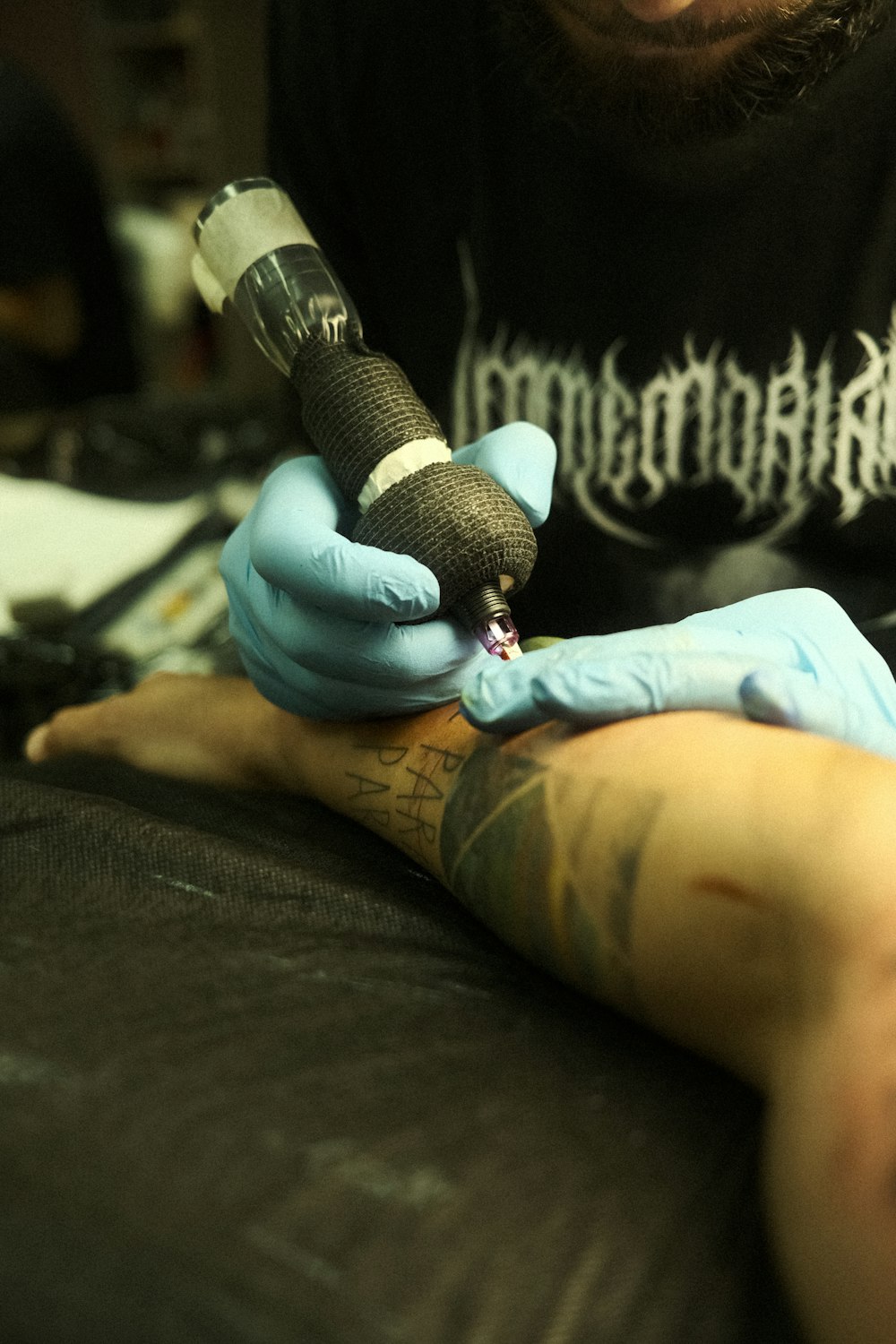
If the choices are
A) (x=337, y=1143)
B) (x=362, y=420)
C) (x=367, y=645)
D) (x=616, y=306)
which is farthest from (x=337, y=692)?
(x=616, y=306)

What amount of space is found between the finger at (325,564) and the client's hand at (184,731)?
0.78 feet

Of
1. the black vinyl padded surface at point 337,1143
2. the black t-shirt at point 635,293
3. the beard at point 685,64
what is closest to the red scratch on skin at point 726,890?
the black vinyl padded surface at point 337,1143

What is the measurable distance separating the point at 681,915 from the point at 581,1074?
11 centimetres

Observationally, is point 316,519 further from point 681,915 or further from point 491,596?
point 681,915

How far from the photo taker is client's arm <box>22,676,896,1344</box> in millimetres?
568

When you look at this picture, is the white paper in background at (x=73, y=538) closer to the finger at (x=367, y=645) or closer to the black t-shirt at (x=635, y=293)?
the black t-shirt at (x=635, y=293)

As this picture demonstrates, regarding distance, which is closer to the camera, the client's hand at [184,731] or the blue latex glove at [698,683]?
the blue latex glove at [698,683]

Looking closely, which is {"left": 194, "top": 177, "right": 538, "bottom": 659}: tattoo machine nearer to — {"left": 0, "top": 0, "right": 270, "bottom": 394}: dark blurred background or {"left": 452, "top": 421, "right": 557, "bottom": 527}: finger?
{"left": 452, "top": 421, "right": 557, "bottom": 527}: finger

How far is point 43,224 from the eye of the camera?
8.17 ft

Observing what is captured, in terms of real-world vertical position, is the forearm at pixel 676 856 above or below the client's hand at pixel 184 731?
above

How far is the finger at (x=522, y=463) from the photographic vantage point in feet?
3.21

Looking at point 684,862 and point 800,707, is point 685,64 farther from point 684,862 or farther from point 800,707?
point 684,862

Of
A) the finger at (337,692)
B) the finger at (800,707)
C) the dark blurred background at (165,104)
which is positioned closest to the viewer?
the finger at (800,707)

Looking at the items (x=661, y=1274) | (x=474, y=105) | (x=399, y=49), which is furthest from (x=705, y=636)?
(x=399, y=49)
